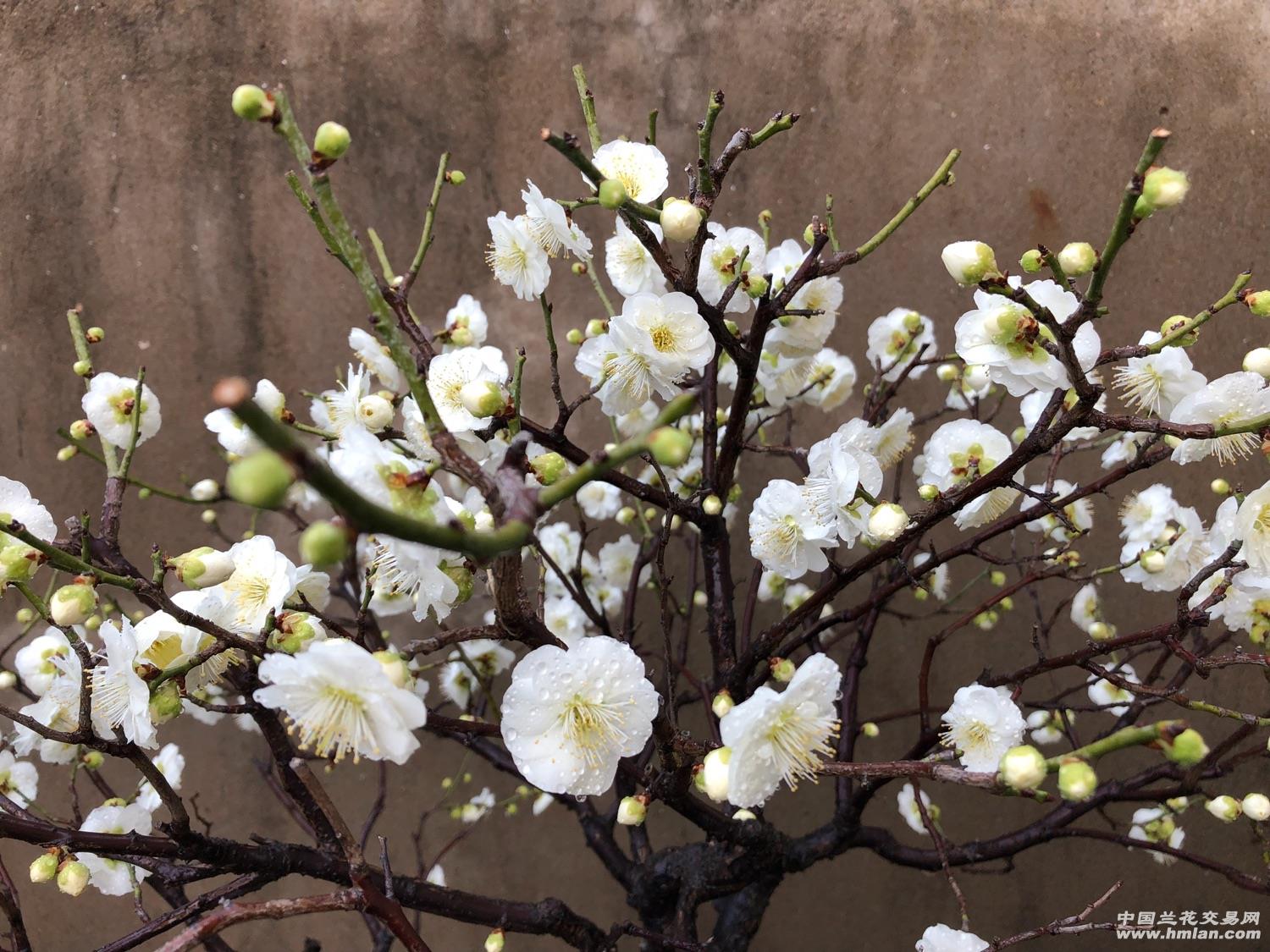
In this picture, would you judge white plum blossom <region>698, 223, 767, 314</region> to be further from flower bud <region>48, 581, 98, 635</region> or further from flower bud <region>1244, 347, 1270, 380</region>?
flower bud <region>48, 581, 98, 635</region>

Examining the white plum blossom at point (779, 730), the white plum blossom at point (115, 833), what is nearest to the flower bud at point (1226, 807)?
the white plum blossom at point (779, 730)

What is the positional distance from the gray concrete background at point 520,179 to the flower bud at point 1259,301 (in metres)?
0.80

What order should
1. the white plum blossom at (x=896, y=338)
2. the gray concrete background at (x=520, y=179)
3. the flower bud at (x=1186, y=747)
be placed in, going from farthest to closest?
the gray concrete background at (x=520, y=179)
the white plum blossom at (x=896, y=338)
the flower bud at (x=1186, y=747)

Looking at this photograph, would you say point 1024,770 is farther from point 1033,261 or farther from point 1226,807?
point 1226,807

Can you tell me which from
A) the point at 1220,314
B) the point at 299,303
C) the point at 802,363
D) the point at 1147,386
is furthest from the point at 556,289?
the point at 1220,314

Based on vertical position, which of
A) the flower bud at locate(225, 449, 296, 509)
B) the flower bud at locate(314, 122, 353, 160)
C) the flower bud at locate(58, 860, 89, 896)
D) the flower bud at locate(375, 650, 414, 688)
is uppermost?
the flower bud at locate(314, 122, 353, 160)

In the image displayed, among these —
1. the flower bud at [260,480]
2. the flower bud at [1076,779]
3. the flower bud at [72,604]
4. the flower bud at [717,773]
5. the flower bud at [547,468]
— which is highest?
the flower bud at [547,468]

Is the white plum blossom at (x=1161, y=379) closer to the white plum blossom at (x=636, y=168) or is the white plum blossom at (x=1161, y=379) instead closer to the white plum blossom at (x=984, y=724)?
the white plum blossom at (x=984, y=724)

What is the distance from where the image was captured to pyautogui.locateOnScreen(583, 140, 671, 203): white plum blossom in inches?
25.5

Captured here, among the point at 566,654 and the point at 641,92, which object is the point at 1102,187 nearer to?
the point at 641,92

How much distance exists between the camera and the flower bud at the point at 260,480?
25 cm

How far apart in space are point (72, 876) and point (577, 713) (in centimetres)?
40

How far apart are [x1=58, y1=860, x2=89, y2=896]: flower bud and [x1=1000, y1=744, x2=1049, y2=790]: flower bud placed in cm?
64

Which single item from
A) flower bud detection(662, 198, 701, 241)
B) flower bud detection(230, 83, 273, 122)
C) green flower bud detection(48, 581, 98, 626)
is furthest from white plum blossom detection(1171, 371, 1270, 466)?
green flower bud detection(48, 581, 98, 626)
